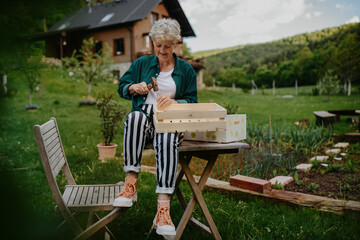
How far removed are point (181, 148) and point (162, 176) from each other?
234mm

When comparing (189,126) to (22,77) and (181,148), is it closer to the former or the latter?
(181,148)

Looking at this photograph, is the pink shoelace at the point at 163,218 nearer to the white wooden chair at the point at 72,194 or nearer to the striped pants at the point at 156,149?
the striped pants at the point at 156,149

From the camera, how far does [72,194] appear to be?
224 centimetres

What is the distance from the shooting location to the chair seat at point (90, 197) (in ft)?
6.58

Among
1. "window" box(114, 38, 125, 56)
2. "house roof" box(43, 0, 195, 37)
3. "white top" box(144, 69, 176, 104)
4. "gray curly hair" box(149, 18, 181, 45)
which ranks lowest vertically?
"white top" box(144, 69, 176, 104)

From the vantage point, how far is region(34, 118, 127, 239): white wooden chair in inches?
73.6

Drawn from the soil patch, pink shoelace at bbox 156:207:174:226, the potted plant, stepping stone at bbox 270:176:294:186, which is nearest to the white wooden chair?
pink shoelace at bbox 156:207:174:226

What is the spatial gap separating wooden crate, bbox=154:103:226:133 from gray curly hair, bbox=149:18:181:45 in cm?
62

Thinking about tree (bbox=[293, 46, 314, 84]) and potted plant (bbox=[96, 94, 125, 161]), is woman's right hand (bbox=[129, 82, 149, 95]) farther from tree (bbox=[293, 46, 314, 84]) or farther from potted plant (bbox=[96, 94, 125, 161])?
tree (bbox=[293, 46, 314, 84])

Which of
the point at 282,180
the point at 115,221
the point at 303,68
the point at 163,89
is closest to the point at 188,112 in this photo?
the point at 163,89

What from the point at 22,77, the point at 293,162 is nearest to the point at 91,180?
the point at 293,162

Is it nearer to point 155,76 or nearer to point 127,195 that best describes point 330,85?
point 155,76

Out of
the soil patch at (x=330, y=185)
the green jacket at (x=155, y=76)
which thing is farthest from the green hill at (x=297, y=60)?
the green jacket at (x=155, y=76)

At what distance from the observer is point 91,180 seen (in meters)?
3.93
